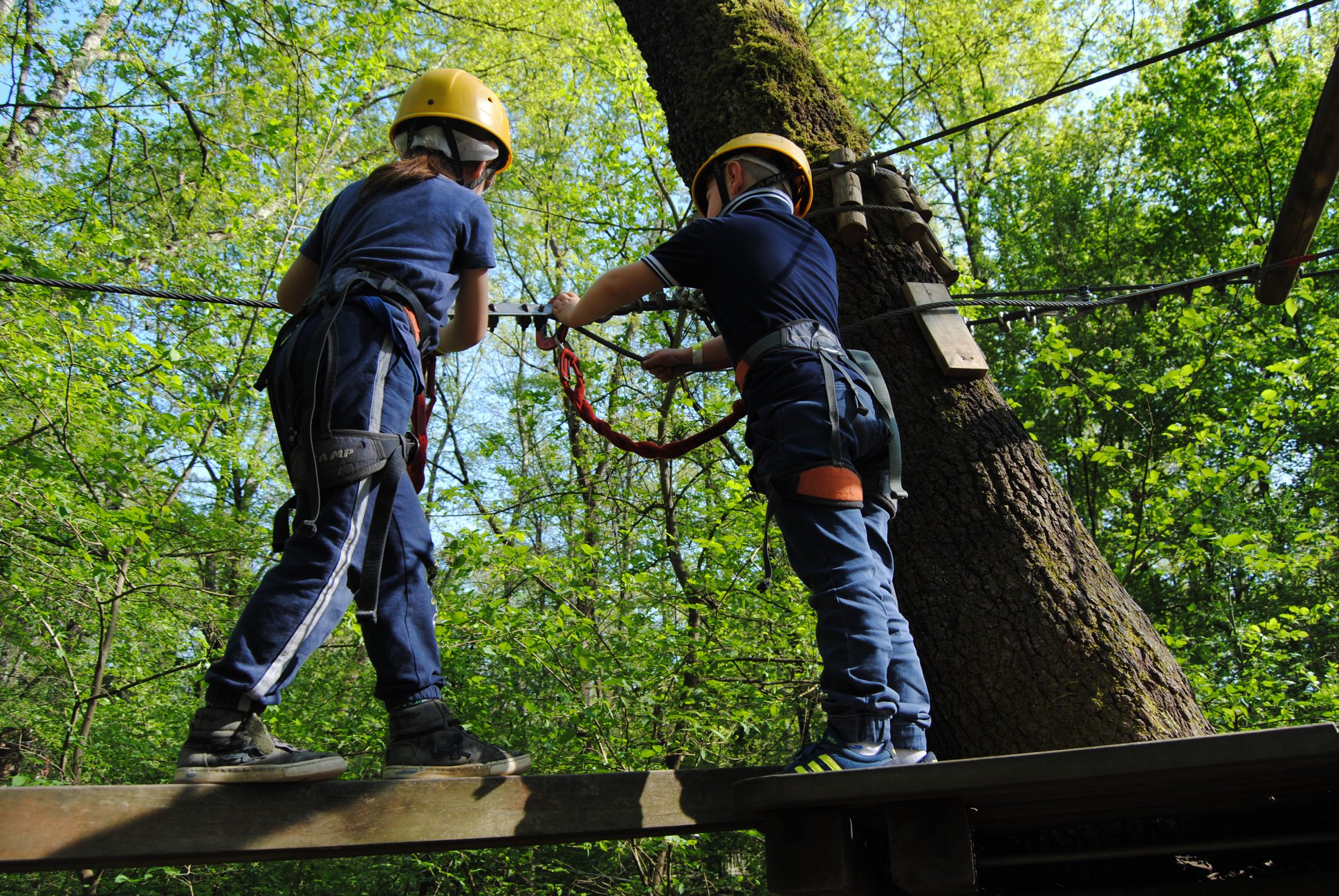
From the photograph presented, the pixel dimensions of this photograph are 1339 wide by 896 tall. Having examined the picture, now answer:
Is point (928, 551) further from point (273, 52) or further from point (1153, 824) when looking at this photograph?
point (273, 52)

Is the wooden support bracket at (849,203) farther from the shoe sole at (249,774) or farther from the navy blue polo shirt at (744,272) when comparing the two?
the shoe sole at (249,774)

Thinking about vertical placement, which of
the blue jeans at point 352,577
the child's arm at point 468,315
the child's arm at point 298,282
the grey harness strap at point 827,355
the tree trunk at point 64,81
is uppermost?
the tree trunk at point 64,81

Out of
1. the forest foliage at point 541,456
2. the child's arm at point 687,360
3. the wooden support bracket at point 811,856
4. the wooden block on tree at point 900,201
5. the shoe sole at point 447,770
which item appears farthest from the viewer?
the forest foliage at point 541,456

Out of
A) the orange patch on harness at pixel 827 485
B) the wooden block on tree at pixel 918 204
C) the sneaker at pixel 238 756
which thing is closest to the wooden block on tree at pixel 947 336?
the wooden block on tree at pixel 918 204

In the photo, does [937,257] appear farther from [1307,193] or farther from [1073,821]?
[1073,821]

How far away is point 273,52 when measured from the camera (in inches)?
335

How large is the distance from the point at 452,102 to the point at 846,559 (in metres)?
1.67

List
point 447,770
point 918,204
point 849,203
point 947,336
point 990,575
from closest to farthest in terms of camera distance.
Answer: point 447,770 < point 990,575 < point 947,336 < point 849,203 < point 918,204

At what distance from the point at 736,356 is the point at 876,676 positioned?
0.95m

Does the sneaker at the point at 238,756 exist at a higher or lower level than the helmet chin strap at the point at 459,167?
lower

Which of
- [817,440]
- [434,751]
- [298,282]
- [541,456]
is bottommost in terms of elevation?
[434,751]

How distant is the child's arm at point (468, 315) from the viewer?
266 cm

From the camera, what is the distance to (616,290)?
265 cm

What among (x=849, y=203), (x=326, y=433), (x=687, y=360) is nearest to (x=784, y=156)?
(x=849, y=203)
